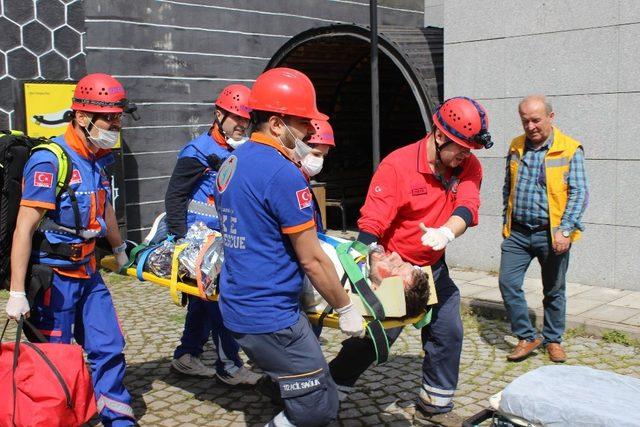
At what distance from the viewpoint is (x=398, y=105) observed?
13.6m

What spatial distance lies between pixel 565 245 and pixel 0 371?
3805 mm

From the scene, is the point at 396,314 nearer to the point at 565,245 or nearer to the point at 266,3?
the point at 565,245

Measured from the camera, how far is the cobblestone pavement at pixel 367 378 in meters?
4.78

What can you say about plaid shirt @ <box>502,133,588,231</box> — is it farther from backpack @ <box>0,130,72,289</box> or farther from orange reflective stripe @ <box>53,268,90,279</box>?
backpack @ <box>0,130,72,289</box>

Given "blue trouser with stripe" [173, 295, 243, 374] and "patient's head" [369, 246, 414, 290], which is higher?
"patient's head" [369, 246, 414, 290]

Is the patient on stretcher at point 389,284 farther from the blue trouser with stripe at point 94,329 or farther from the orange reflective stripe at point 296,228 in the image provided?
the blue trouser with stripe at point 94,329

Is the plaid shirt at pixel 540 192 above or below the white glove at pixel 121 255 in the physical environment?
above

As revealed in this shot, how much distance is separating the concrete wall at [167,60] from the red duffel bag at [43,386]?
6800mm

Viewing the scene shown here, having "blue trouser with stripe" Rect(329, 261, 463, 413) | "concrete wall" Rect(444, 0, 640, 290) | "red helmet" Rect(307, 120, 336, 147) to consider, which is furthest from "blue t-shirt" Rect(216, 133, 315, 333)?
"concrete wall" Rect(444, 0, 640, 290)

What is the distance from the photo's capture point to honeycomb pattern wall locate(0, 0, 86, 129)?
9.25 meters

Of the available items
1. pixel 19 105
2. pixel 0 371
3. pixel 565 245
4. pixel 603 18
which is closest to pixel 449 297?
pixel 565 245

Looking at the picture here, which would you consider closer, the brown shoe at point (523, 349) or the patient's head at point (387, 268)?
the patient's head at point (387, 268)

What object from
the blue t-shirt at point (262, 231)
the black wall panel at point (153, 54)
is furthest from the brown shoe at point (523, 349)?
the black wall panel at point (153, 54)

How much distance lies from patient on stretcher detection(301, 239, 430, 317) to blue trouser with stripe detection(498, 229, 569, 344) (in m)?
2.12
